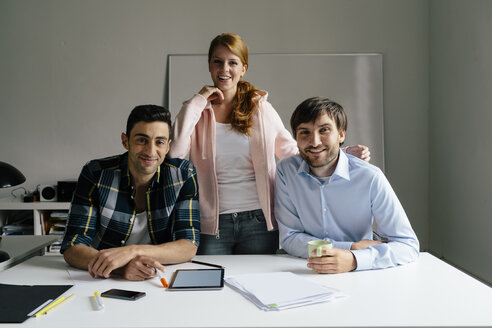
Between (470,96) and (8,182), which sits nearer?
(8,182)

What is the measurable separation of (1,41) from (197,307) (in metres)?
3.79

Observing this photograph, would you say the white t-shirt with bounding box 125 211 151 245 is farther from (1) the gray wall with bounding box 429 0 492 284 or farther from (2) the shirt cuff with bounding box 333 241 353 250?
(1) the gray wall with bounding box 429 0 492 284

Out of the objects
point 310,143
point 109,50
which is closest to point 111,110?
point 109,50

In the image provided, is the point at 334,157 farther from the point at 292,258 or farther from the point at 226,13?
the point at 226,13

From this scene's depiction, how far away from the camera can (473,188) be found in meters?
3.27

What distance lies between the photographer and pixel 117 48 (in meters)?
3.96

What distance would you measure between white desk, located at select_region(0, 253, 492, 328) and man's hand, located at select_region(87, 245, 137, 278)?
0.03 metres

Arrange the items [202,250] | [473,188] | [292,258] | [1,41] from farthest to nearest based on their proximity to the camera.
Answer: [1,41] < [473,188] < [202,250] < [292,258]

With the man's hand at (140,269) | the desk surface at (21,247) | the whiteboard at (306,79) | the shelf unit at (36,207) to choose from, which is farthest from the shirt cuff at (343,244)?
the shelf unit at (36,207)

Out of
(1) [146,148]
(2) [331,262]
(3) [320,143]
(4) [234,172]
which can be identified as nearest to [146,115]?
(1) [146,148]

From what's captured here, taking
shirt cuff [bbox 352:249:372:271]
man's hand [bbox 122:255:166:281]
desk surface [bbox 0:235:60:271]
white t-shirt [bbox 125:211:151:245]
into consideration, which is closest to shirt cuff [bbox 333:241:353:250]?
shirt cuff [bbox 352:249:372:271]

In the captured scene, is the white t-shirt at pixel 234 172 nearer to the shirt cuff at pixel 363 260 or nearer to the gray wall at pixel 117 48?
the shirt cuff at pixel 363 260

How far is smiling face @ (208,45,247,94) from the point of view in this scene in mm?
1991

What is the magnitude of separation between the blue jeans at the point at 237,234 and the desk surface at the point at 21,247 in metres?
0.72
